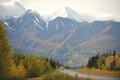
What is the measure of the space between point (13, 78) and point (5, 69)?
33.2 feet

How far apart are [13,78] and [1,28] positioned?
19.6 metres

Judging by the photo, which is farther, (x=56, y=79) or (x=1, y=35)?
(x=56, y=79)

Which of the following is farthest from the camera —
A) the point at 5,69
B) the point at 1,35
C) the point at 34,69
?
the point at 34,69

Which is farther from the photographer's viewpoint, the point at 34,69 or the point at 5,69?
the point at 34,69

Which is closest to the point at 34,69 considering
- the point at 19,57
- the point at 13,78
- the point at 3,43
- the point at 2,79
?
the point at 19,57

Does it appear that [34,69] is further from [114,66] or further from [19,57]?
[114,66]

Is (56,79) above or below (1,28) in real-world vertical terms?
below

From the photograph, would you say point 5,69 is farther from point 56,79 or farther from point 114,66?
point 114,66

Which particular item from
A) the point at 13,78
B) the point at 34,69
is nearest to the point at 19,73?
the point at 13,78

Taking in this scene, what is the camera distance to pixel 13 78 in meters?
72.6

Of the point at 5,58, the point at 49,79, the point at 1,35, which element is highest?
the point at 1,35

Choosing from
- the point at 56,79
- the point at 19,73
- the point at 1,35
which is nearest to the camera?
the point at 1,35

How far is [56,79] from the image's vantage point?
220 ft

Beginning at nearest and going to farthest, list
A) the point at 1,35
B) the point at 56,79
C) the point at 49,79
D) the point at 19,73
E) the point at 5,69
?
1. the point at 1,35
2. the point at 5,69
3. the point at 56,79
4. the point at 49,79
5. the point at 19,73
